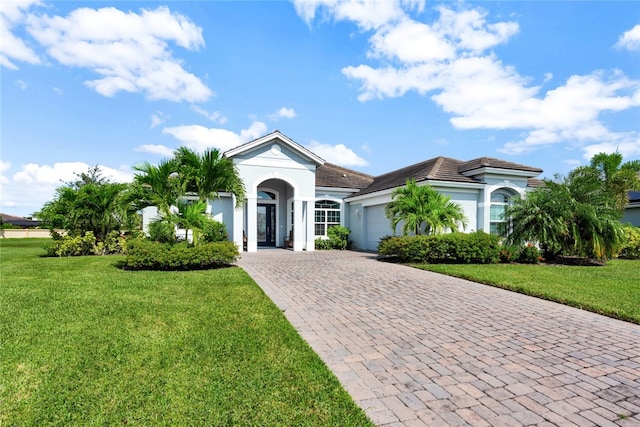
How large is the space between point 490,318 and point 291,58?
35.6ft

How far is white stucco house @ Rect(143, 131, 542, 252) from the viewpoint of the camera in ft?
56.4

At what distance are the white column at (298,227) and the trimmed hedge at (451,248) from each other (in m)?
6.91

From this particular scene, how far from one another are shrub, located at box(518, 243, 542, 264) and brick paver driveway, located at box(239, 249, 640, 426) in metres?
7.33

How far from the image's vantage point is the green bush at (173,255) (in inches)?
429

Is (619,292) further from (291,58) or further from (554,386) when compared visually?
(291,58)

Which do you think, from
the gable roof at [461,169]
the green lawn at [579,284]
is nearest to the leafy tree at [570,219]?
the green lawn at [579,284]

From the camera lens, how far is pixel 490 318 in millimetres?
6188

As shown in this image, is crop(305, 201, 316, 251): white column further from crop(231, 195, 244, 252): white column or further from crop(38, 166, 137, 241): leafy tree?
crop(38, 166, 137, 241): leafy tree

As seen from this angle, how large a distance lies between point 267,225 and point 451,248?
1228 cm

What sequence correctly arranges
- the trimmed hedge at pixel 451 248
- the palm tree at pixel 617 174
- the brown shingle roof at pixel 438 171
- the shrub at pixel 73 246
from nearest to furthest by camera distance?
the trimmed hedge at pixel 451 248 → the shrub at pixel 73 246 → the brown shingle roof at pixel 438 171 → the palm tree at pixel 617 174

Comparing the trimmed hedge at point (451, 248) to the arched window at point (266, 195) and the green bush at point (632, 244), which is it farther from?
the arched window at point (266, 195)

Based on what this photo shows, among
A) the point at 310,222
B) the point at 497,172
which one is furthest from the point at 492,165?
the point at 310,222

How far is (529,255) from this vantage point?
14297 mm

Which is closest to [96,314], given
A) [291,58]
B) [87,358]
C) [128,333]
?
[128,333]
